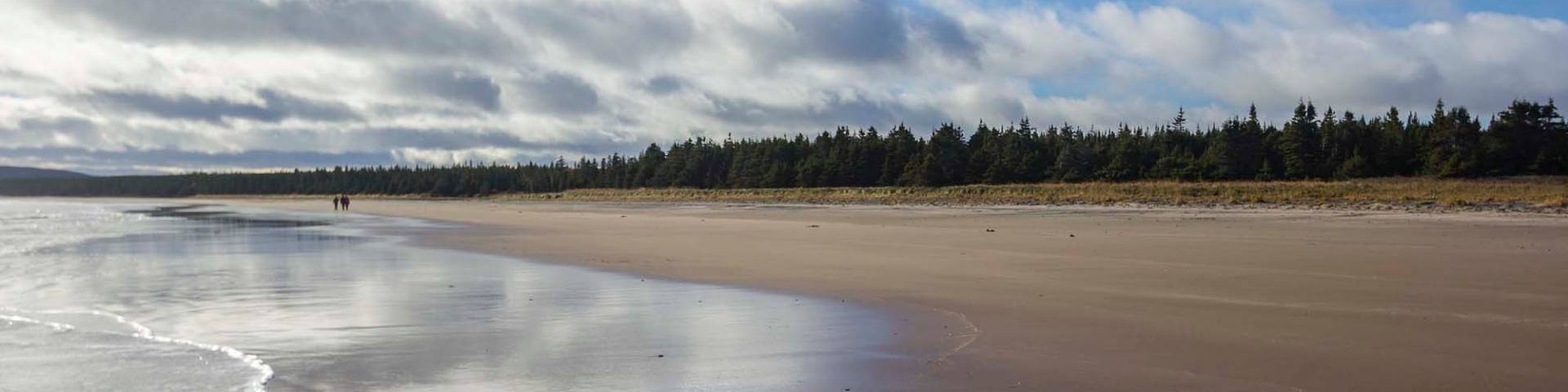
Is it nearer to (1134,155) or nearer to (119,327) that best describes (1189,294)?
(119,327)

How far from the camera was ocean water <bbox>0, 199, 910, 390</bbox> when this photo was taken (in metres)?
6.50

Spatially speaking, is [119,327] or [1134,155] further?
[1134,155]

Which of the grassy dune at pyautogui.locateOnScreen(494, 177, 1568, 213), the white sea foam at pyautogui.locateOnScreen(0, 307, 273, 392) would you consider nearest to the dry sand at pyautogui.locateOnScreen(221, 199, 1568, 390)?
the white sea foam at pyautogui.locateOnScreen(0, 307, 273, 392)

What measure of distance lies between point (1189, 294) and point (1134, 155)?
5636 centimetres

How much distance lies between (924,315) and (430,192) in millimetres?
133532

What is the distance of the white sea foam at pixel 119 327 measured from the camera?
22.2 feet

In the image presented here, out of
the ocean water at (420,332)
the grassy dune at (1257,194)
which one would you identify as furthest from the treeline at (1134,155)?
the ocean water at (420,332)

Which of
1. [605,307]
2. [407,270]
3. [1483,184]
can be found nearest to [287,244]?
[407,270]

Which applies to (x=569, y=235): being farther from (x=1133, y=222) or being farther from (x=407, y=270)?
(x=1133, y=222)

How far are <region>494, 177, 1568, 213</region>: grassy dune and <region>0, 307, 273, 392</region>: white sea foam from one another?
30.9 metres

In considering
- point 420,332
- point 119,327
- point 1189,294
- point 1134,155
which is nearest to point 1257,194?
point 1134,155

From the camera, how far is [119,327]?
899 cm

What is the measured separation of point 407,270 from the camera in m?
14.9

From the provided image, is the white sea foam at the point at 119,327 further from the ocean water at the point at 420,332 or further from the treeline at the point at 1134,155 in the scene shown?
the treeline at the point at 1134,155
